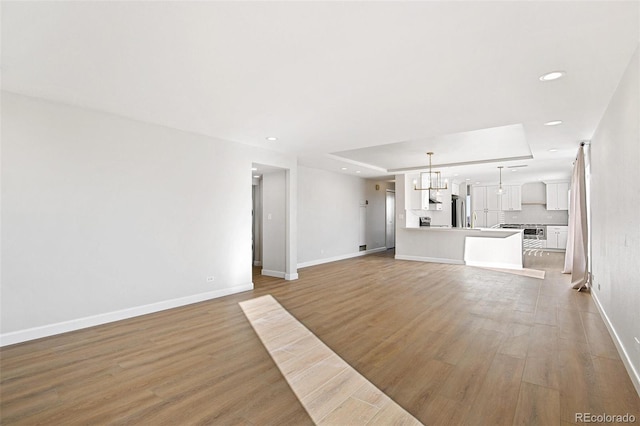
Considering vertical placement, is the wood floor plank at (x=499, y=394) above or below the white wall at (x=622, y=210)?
below

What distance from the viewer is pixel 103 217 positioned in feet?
13.0

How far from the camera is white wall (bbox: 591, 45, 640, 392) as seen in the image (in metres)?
2.48

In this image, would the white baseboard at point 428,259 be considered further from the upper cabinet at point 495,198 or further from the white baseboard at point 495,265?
the upper cabinet at point 495,198

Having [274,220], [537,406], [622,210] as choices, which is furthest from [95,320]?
[622,210]

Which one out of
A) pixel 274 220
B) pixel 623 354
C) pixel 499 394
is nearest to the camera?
pixel 499 394

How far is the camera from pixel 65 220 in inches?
144

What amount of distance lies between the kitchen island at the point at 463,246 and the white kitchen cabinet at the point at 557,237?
5.12 metres

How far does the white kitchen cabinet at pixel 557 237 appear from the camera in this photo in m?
11.5

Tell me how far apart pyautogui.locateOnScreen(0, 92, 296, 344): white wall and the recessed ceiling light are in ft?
A: 14.7

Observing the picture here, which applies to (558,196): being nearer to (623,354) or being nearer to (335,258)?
(335,258)

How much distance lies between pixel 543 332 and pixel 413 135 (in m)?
3.18

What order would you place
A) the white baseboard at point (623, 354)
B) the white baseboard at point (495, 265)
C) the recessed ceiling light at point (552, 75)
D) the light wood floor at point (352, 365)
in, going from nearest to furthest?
the light wood floor at point (352, 365)
the white baseboard at point (623, 354)
the recessed ceiling light at point (552, 75)
the white baseboard at point (495, 265)

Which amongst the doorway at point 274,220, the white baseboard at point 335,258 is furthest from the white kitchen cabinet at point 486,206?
the doorway at point 274,220

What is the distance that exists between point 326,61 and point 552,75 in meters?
2.14
